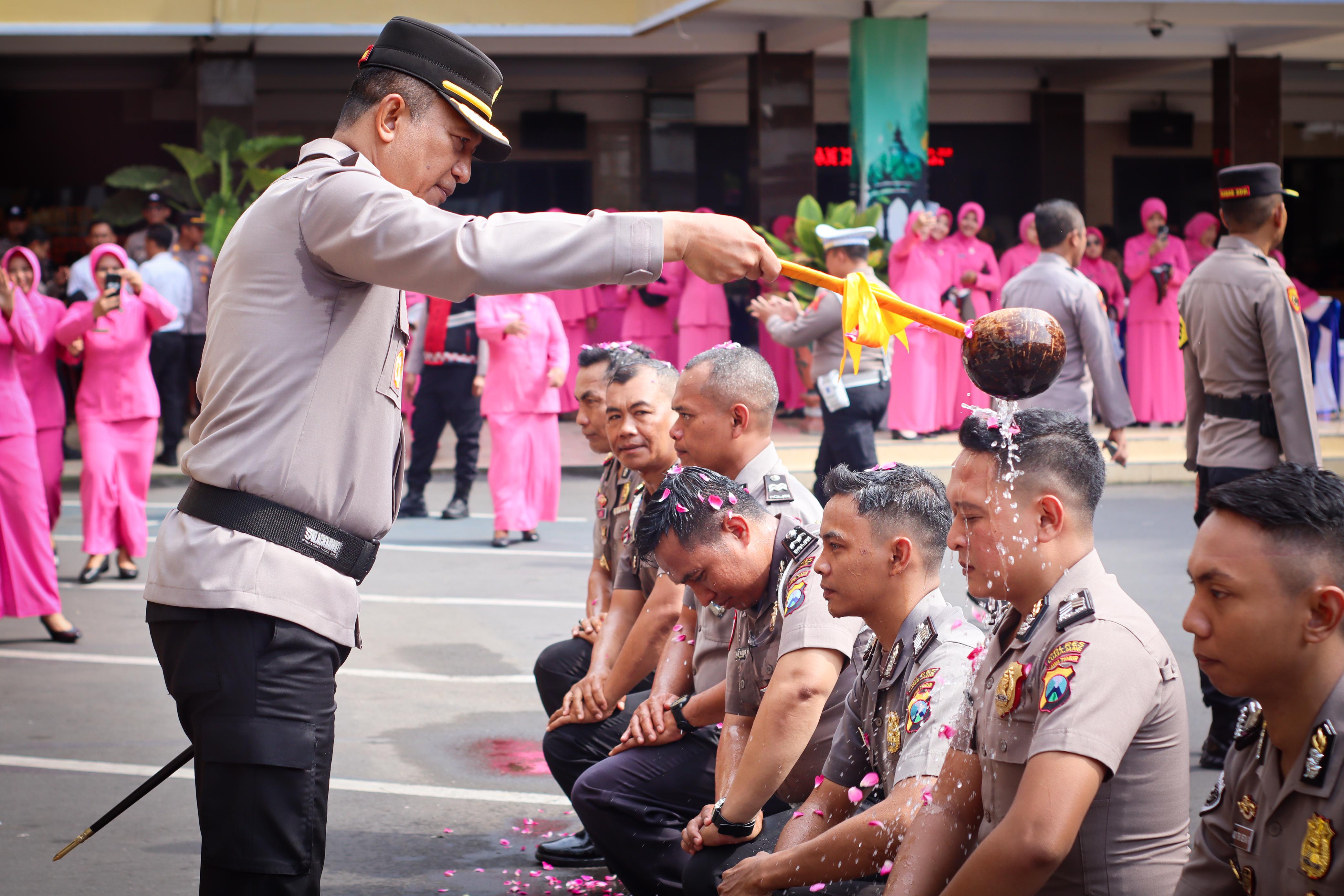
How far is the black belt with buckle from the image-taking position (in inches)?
96.4

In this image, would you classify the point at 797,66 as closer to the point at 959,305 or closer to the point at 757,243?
the point at 959,305

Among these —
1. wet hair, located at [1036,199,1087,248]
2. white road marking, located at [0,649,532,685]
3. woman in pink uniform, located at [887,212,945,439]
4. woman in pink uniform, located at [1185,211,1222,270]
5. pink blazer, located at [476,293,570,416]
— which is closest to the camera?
white road marking, located at [0,649,532,685]

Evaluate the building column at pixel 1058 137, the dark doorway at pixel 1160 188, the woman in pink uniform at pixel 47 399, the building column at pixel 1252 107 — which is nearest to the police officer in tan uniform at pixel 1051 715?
the woman in pink uniform at pixel 47 399

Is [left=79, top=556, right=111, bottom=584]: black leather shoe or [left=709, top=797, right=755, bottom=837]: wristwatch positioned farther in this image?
[left=79, top=556, right=111, bottom=584]: black leather shoe

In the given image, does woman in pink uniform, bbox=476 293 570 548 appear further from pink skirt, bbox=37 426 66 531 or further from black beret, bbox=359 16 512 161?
black beret, bbox=359 16 512 161

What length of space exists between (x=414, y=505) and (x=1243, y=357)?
6879 millimetres

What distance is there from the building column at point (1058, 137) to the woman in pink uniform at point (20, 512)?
16.0 m

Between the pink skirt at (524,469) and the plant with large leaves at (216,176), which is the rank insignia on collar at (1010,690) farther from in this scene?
the plant with large leaves at (216,176)

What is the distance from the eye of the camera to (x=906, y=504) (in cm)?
298

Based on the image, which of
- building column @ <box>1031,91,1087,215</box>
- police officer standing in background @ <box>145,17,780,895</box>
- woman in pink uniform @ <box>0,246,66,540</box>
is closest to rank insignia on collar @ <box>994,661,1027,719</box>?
police officer standing in background @ <box>145,17,780,895</box>

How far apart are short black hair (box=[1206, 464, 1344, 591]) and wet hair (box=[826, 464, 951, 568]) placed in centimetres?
89

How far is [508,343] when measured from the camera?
32.0 ft

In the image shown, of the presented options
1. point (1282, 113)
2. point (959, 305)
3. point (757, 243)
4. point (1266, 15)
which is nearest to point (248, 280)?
point (757, 243)

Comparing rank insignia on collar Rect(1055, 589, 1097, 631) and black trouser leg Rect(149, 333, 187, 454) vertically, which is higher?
black trouser leg Rect(149, 333, 187, 454)
